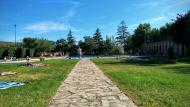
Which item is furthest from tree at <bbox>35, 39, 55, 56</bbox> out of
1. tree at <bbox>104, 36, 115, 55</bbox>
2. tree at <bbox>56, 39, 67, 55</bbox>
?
tree at <bbox>104, 36, 115, 55</bbox>

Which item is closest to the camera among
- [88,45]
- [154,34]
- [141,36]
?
[154,34]

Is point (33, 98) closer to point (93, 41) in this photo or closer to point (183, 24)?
point (183, 24)

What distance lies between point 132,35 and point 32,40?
94.0 feet

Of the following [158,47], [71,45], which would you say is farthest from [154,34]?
[71,45]

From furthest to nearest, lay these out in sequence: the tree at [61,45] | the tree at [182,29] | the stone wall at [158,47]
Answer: the tree at [61,45] → the stone wall at [158,47] → the tree at [182,29]

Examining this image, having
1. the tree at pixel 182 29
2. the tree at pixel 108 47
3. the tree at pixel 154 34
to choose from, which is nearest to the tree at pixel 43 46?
the tree at pixel 108 47

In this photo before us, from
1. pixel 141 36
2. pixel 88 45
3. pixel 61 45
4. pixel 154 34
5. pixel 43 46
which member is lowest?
pixel 43 46

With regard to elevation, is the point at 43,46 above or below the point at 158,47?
above

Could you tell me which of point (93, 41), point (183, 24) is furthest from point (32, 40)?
point (183, 24)

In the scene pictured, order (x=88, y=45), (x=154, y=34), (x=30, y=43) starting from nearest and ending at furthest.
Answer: (x=154, y=34) → (x=30, y=43) → (x=88, y=45)

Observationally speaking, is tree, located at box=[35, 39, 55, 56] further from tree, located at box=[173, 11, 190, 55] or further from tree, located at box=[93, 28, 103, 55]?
tree, located at box=[173, 11, 190, 55]

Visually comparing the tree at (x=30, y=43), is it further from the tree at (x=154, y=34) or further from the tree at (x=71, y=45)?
the tree at (x=154, y=34)

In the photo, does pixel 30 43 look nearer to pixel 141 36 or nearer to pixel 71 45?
pixel 71 45

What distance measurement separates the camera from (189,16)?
4109cm
